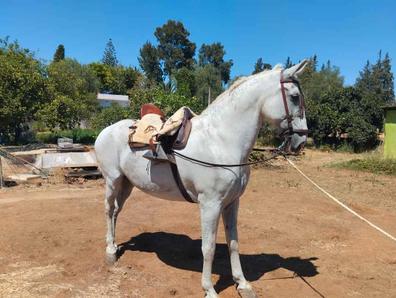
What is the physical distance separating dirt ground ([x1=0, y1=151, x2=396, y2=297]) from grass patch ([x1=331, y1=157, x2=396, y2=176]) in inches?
188

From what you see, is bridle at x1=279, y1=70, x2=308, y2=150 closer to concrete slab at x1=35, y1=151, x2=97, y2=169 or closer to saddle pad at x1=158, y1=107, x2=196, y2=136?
saddle pad at x1=158, y1=107, x2=196, y2=136

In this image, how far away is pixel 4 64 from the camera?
19.9 meters

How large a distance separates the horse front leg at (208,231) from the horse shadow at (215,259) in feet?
1.19

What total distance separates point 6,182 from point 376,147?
19088mm

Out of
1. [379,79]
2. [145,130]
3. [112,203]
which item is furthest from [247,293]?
[379,79]

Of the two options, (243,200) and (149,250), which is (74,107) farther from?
(149,250)

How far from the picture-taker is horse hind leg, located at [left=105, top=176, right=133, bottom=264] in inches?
184

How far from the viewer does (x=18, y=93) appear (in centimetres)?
1995

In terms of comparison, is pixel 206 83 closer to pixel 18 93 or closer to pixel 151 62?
pixel 151 62

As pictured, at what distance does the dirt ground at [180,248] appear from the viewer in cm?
405

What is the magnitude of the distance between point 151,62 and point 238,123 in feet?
220

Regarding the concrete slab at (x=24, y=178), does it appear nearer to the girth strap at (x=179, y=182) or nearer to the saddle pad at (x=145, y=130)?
the saddle pad at (x=145, y=130)

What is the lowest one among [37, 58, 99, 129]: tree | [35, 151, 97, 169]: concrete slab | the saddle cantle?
[35, 151, 97, 169]: concrete slab

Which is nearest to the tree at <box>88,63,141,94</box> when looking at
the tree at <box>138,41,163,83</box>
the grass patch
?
the tree at <box>138,41,163,83</box>
